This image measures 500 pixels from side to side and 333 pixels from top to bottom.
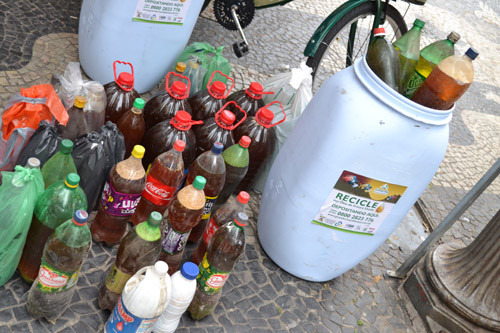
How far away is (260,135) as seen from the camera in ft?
11.5

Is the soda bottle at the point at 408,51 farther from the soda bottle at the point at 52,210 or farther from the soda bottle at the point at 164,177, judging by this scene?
the soda bottle at the point at 52,210

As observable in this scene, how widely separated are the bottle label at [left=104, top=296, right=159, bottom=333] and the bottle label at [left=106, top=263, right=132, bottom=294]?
0.16 metres

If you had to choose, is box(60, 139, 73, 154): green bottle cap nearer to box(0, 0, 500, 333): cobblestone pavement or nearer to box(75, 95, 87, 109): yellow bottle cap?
box(75, 95, 87, 109): yellow bottle cap

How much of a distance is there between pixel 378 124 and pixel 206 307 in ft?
4.39

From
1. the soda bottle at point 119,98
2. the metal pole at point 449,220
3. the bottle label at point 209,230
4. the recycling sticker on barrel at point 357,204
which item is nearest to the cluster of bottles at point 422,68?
the recycling sticker on barrel at point 357,204

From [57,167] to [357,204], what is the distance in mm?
1618

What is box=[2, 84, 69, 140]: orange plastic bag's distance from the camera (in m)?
2.78

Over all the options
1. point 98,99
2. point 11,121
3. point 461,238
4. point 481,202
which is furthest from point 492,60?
point 11,121

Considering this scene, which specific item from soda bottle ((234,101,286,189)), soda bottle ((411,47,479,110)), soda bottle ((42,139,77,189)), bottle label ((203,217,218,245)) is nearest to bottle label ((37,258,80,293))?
soda bottle ((42,139,77,189))

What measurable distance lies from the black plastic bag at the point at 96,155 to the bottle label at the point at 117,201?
0.32 ft

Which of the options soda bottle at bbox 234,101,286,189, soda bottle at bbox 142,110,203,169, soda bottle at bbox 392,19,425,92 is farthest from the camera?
soda bottle at bbox 234,101,286,189

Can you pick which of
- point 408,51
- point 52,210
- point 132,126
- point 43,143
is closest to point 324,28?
point 408,51

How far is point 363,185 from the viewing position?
2.86 metres

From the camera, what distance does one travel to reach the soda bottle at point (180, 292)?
2439mm
